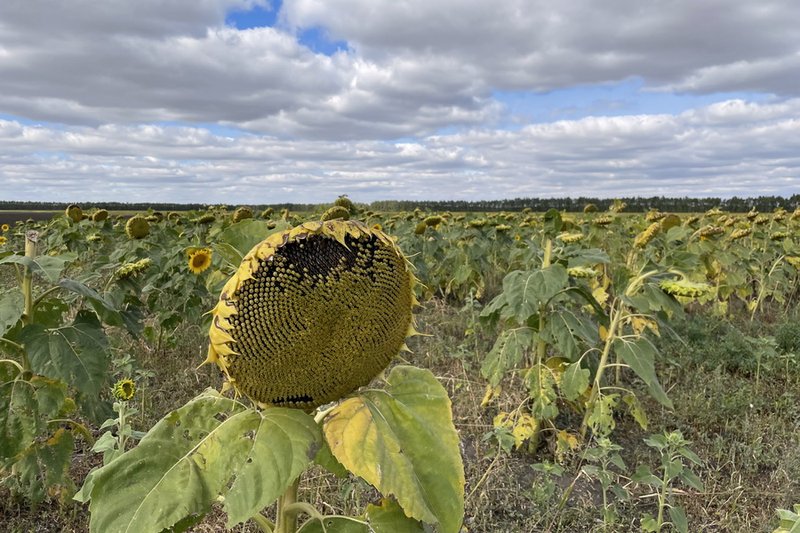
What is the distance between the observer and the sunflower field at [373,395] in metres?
1.04

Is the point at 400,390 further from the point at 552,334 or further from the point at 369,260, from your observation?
the point at 552,334

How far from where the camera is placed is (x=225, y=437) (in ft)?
3.44

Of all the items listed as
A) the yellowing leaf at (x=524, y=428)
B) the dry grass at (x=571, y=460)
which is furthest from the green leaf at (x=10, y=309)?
the yellowing leaf at (x=524, y=428)

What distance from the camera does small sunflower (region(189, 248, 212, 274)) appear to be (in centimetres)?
511

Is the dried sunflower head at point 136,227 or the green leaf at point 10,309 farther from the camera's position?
the dried sunflower head at point 136,227

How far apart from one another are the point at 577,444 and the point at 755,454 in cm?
117

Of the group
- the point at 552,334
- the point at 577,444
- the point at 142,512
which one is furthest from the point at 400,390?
the point at 577,444

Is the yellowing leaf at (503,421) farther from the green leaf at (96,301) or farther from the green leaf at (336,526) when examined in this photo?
the green leaf at (336,526)

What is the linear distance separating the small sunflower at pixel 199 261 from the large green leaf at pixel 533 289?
9.29 feet

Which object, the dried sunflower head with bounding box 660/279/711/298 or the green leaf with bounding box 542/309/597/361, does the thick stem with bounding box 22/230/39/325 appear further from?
the dried sunflower head with bounding box 660/279/711/298

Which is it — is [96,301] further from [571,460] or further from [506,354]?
[571,460]

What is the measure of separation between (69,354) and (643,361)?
117 inches

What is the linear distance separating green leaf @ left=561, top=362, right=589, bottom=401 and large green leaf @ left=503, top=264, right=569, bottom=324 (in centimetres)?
43

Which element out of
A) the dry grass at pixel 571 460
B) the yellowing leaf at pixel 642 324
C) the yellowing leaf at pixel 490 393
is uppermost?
the yellowing leaf at pixel 642 324
